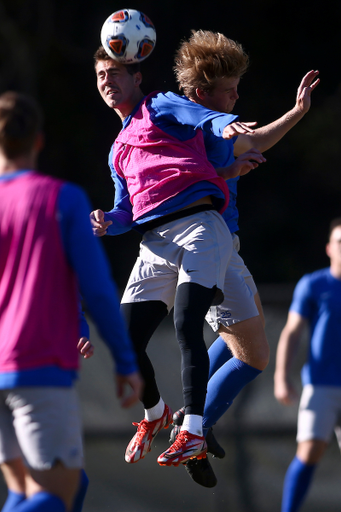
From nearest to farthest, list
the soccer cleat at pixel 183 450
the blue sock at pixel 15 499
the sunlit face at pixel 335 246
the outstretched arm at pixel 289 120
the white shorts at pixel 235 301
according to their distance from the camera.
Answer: the blue sock at pixel 15 499, the sunlit face at pixel 335 246, the soccer cleat at pixel 183 450, the outstretched arm at pixel 289 120, the white shorts at pixel 235 301

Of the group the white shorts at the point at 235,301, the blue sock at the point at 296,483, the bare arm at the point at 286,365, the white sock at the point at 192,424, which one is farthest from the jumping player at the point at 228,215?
the bare arm at the point at 286,365

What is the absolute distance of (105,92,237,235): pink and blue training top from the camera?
317 cm

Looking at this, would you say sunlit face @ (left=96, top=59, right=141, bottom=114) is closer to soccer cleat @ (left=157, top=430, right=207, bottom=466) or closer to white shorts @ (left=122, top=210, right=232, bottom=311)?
white shorts @ (left=122, top=210, right=232, bottom=311)

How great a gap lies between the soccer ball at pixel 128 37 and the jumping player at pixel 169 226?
5 centimetres

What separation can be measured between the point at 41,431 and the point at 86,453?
2.95 m

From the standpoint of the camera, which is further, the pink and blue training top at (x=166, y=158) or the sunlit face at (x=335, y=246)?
the pink and blue training top at (x=166, y=158)

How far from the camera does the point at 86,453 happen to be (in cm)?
486

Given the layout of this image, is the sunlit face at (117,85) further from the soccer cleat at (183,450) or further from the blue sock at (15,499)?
the blue sock at (15,499)

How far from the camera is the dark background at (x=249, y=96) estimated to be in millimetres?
11516

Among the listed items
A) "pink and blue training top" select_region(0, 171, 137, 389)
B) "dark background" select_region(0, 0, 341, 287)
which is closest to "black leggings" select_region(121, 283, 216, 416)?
"pink and blue training top" select_region(0, 171, 137, 389)

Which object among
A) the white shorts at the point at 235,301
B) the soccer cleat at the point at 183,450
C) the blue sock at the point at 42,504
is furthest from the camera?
the white shorts at the point at 235,301

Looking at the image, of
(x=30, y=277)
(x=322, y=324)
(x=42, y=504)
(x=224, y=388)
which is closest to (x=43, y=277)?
(x=30, y=277)

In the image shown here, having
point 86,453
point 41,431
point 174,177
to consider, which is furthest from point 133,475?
point 41,431

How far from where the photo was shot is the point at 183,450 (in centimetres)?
303
